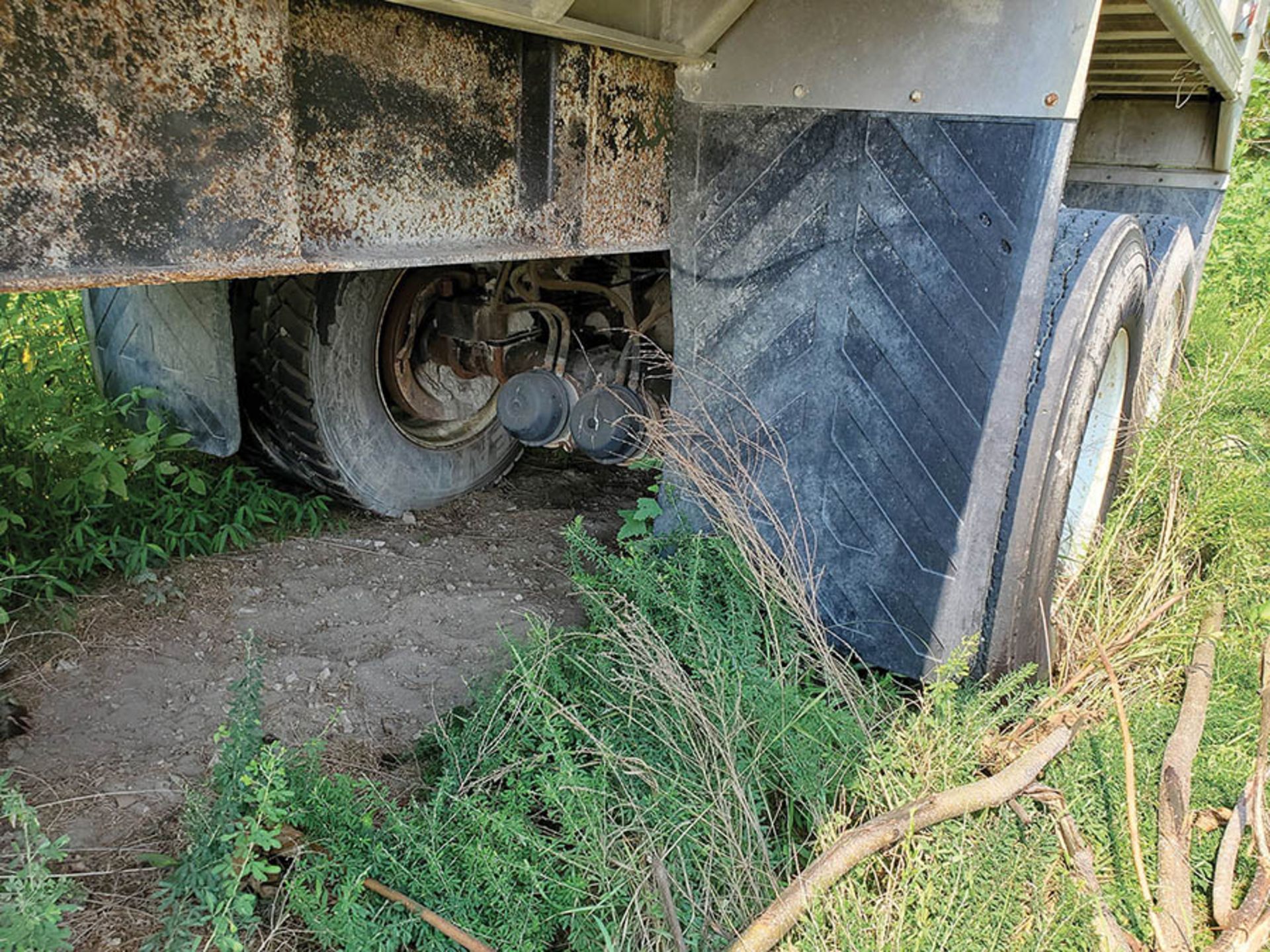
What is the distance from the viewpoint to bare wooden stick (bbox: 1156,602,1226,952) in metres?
1.44

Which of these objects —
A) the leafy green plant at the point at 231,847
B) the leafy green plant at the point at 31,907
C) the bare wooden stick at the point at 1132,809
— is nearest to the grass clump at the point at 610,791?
the leafy green plant at the point at 231,847

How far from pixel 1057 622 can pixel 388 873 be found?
1635mm

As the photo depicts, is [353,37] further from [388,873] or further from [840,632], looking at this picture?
[840,632]

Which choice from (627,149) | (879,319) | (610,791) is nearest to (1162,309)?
(879,319)

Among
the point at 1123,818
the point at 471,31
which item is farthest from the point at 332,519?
the point at 1123,818

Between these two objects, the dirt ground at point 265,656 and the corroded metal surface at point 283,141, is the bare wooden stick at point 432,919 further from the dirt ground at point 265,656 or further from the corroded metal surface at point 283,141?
the corroded metal surface at point 283,141

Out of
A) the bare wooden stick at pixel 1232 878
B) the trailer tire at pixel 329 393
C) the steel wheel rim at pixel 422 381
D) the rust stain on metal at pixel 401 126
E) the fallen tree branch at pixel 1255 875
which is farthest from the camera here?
the steel wheel rim at pixel 422 381

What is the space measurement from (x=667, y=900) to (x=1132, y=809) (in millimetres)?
885

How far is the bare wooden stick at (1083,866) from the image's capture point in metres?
1.36

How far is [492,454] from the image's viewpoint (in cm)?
312

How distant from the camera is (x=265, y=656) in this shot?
1.91 metres

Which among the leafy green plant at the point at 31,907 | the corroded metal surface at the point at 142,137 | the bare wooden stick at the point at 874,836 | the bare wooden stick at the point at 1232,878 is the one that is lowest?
the bare wooden stick at the point at 1232,878

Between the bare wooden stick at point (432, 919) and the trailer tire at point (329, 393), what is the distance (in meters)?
1.48

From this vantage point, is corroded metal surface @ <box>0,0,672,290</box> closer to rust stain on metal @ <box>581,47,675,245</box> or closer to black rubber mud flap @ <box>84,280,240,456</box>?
rust stain on metal @ <box>581,47,675,245</box>
